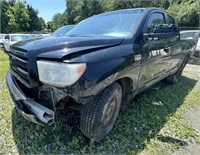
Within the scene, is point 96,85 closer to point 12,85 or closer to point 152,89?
point 12,85

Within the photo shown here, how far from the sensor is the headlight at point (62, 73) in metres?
1.93

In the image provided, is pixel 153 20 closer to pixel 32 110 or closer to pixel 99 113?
pixel 99 113

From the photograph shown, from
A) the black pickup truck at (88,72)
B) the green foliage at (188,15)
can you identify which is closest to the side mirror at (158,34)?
the black pickup truck at (88,72)

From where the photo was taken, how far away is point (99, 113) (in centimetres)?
226

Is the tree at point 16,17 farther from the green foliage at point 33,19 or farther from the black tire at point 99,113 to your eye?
the black tire at point 99,113

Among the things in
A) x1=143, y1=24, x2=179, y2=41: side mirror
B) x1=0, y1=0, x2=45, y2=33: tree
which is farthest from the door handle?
x1=0, y1=0, x2=45, y2=33: tree

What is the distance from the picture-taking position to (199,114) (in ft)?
12.0

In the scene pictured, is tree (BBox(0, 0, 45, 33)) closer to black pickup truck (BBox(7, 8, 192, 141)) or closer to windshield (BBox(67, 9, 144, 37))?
windshield (BBox(67, 9, 144, 37))

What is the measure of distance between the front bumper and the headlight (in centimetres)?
33

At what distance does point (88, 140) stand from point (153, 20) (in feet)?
7.50

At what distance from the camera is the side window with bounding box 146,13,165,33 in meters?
3.19

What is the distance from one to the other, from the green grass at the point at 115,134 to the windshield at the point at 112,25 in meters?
1.32

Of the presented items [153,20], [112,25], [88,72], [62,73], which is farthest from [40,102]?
[153,20]

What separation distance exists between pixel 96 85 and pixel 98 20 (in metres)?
1.82
